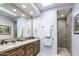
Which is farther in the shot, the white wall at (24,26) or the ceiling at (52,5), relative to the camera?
the white wall at (24,26)

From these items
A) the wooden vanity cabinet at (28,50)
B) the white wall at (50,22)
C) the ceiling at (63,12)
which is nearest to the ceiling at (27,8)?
the ceiling at (63,12)

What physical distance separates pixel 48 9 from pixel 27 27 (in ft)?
2.21

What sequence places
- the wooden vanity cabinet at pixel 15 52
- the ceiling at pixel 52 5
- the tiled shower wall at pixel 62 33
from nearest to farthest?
the wooden vanity cabinet at pixel 15 52 → the ceiling at pixel 52 5 → the tiled shower wall at pixel 62 33

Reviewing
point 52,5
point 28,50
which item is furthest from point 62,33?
point 28,50

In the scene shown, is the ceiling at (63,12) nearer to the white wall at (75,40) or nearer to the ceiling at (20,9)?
the white wall at (75,40)

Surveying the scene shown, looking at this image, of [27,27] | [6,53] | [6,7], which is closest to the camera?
[6,53]

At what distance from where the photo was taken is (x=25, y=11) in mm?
1757

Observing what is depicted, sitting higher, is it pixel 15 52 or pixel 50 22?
pixel 50 22

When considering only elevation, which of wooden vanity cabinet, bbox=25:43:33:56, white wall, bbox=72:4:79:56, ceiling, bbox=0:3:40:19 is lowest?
wooden vanity cabinet, bbox=25:43:33:56

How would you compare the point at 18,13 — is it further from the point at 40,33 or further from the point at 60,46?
the point at 60,46

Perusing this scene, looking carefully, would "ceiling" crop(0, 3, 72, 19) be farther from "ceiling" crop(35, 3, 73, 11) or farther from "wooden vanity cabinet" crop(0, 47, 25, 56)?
"wooden vanity cabinet" crop(0, 47, 25, 56)

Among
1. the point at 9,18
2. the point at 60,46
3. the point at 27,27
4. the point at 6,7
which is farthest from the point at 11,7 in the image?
the point at 60,46

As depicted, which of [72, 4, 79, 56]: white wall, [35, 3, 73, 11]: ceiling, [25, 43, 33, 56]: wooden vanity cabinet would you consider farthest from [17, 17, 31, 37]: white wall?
[72, 4, 79, 56]: white wall

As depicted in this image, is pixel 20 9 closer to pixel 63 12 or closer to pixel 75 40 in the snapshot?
pixel 63 12
